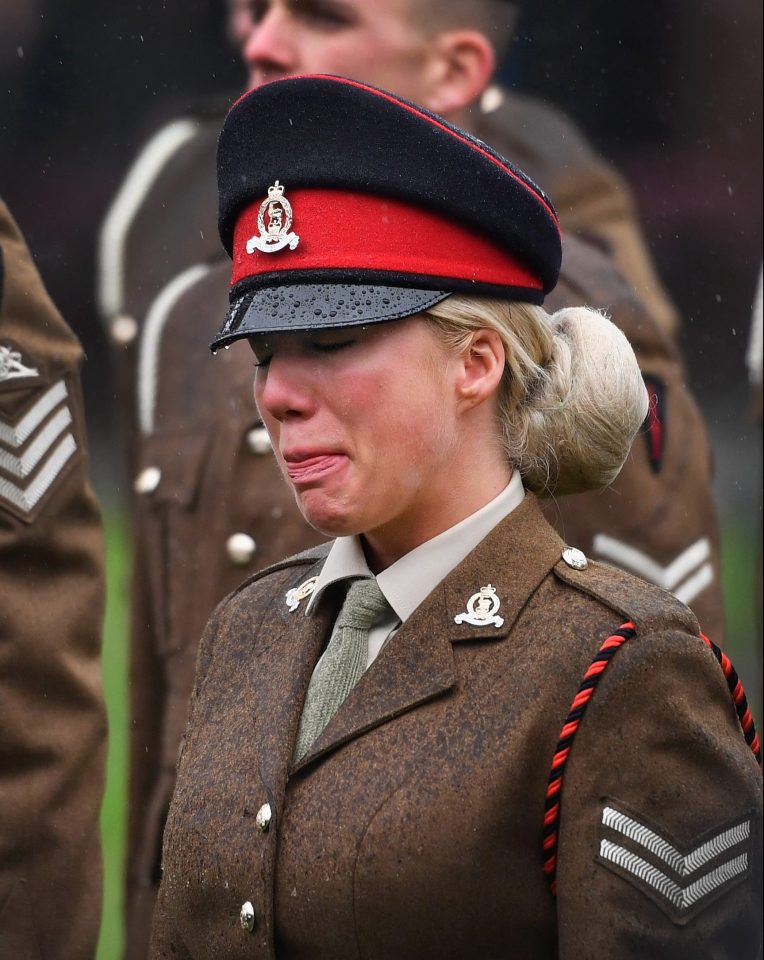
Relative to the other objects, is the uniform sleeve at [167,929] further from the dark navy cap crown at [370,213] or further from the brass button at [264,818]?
the dark navy cap crown at [370,213]

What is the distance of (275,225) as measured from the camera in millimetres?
1881

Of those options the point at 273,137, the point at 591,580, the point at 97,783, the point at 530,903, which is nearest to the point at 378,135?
the point at 273,137

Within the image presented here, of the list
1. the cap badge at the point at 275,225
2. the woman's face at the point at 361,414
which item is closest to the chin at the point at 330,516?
the woman's face at the point at 361,414

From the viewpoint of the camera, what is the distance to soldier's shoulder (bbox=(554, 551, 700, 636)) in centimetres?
177

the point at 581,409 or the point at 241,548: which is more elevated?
the point at 581,409

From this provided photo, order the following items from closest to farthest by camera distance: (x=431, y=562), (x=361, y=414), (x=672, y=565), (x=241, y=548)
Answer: (x=361, y=414), (x=431, y=562), (x=241, y=548), (x=672, y=565)

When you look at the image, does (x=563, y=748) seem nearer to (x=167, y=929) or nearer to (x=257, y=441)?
(x=167, y=929)

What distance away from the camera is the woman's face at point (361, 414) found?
1.79 meters

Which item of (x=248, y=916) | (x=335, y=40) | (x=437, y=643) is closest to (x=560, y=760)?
(x=437, y=643)

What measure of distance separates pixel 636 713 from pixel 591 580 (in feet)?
0.77

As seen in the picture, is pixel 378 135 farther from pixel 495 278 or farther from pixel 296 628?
pixel 296 628

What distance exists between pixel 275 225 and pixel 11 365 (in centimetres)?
137

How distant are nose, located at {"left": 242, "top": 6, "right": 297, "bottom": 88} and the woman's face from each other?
1.80 m

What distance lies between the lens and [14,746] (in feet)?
10.1
